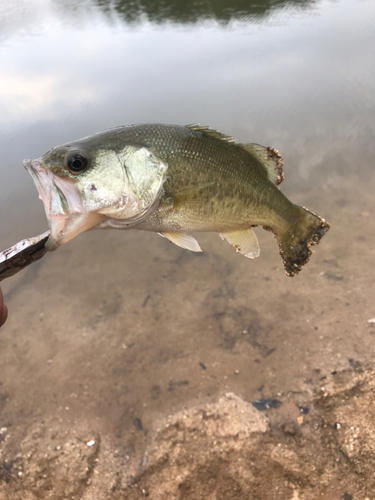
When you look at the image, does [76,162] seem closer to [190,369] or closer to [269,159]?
[269,159]

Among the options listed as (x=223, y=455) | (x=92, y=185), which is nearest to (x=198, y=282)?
(x=223, y=455)

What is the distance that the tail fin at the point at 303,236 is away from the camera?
97.3 inches

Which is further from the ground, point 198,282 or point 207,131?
point 207,131

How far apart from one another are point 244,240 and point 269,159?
54cm

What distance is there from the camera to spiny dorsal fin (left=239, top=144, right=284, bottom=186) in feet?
7.55

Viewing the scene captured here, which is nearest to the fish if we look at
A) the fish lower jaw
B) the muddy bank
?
the fish lower jaw

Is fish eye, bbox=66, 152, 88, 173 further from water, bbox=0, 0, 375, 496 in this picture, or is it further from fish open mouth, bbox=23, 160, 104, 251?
water, bbox=0, 0, 375, 496

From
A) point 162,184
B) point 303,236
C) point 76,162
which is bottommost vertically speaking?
point 303,236

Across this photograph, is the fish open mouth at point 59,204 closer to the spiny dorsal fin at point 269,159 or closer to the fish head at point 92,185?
the fish head at point 92,185

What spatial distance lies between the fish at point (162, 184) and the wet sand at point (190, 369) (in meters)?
2.42

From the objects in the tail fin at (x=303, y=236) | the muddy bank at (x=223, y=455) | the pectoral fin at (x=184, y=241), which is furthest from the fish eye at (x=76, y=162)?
the muddy bank at (x=223, y=455)

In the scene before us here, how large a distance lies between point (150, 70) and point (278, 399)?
10538 mm

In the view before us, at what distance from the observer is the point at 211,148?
212 cm

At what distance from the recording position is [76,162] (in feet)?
5.95
